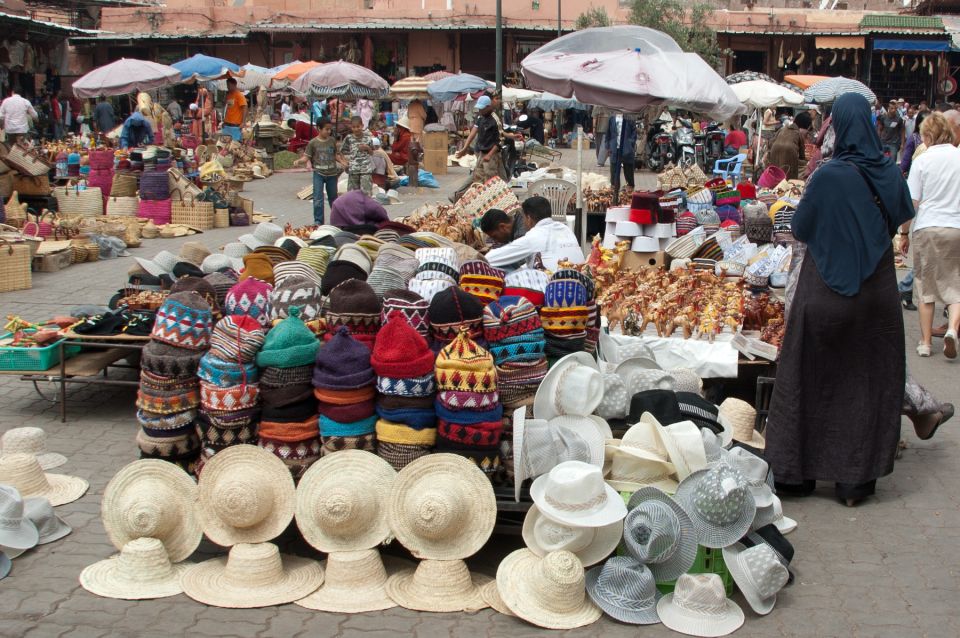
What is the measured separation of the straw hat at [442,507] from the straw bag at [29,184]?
11494 mm

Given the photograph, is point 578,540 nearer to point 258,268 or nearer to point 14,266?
point 258,268

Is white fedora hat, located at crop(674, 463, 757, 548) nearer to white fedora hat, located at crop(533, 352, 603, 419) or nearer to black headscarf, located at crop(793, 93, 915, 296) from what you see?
white fedora hat, located at crop(533, 352, 603, 419)

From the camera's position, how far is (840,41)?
3384cm

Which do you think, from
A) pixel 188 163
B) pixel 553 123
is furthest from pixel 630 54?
pixel 553 123

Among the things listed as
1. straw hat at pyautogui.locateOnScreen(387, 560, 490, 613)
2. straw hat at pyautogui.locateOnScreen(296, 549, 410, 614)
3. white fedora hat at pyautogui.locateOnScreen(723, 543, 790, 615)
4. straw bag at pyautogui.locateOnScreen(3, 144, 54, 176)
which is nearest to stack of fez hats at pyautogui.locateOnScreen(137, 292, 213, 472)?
straw hat at pyautogui.locateOnScreen(296, 549, 410, 614)

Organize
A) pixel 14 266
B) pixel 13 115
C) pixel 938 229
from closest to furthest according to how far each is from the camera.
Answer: pixel 938 229 → pixel 14 266 → pixel 13 115

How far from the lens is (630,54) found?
30.9 ft

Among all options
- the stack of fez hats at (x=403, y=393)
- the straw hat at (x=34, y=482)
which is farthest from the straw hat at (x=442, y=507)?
the straw hat at (x=34, y=482)

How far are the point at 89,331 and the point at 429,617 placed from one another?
3.48 meters

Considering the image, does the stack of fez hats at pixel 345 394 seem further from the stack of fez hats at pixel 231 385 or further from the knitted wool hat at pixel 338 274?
the knitted wool hat at pixel 338 274

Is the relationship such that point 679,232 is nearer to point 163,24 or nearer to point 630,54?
point 630,54

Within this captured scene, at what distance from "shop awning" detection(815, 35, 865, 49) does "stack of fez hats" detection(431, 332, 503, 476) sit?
110 feet

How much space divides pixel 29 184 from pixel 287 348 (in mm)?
10989

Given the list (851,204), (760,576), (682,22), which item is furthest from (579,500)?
(682,22)
